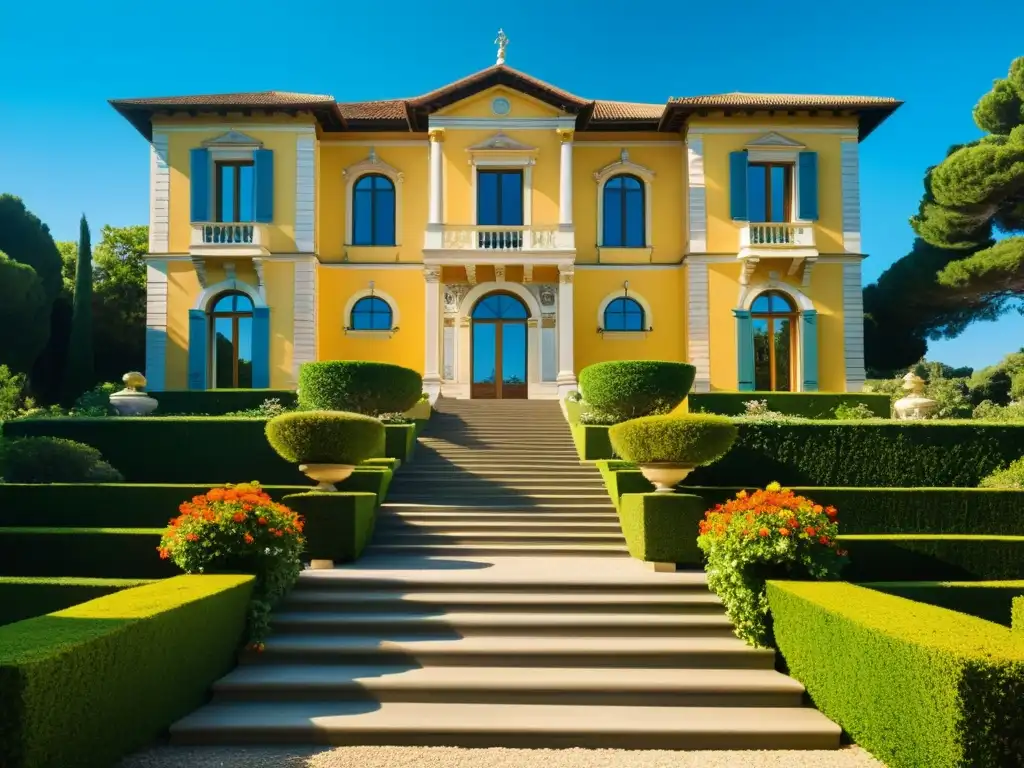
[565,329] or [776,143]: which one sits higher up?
[776,143]

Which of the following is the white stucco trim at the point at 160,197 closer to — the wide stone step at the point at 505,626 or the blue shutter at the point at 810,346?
the blue shutter at the point at 810,346

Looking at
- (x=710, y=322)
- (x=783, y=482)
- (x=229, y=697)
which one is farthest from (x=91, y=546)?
(x=710, y=322)

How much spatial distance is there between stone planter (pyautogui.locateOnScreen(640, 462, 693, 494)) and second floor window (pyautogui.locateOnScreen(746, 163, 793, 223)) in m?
15.4

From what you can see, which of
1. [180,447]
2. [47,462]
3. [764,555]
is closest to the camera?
[764,555]

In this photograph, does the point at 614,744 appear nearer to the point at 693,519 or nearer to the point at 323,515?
the point at 693,519

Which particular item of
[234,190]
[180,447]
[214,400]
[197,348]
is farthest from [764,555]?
[234,190]

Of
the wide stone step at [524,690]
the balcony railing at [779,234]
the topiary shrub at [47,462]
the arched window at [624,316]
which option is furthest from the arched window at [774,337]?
the wide stone step at [524,690]

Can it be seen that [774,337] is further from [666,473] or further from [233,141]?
[233,141]

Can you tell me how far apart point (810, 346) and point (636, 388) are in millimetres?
7788

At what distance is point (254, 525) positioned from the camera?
28.0ft

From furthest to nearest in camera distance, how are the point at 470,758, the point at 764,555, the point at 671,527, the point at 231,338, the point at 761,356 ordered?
the point at 761,356
the point at 231,338
the point at 671,527
the point at 764,555
the point at 470,758

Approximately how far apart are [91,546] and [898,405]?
16.6 meters

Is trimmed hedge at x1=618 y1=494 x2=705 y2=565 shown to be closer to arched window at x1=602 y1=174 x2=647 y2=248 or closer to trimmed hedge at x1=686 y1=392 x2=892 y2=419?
trimmed hedge at x1=686 y1=392 x2=892 y2=419

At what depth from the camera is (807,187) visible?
24.4 m
